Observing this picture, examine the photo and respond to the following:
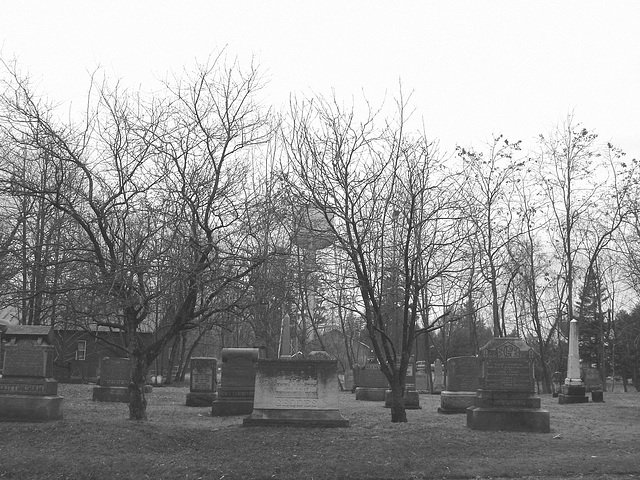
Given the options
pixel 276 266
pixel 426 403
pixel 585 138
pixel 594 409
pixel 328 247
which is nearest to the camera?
pixel 276 266

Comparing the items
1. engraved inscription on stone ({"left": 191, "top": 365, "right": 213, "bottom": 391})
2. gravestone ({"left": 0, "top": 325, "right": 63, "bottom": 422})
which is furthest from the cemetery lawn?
engraved inscription on stone ({"left": 191, "top": 365, "right": 213, "bottom": 391})

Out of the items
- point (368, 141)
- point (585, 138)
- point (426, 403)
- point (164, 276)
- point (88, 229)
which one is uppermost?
point (585, 138)

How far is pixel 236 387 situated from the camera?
16266 millimetres

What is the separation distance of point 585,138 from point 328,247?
1753 cm

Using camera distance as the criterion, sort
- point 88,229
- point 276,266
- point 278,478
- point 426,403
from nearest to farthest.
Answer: point 278,478, point 88,229, point 276,266, point 426,403

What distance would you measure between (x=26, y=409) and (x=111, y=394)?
7626mm

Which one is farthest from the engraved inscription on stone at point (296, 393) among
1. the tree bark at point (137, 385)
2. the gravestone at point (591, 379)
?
the gravestone at point (591, 379)

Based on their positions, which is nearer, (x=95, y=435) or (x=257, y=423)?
(x=95, y=435)

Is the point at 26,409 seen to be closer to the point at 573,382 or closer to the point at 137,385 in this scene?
the point at 137,385

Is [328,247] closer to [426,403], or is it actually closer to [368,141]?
[368,141]

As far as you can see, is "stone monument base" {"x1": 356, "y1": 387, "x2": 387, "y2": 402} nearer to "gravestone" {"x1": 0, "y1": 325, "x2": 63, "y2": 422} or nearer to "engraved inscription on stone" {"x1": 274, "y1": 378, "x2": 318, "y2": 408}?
"engraved inscription on stone" {"x1": 274, "y1": 378, "x2": 318, "y2": 408}

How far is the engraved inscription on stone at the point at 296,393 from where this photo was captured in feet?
42.1

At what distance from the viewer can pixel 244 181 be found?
1269 centimetres

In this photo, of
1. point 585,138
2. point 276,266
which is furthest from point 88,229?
point 585,138
